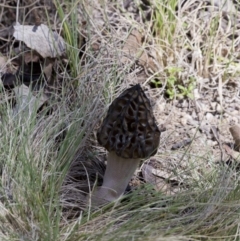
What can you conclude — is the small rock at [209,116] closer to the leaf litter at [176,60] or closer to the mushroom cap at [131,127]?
the leaf litter at [176,60]

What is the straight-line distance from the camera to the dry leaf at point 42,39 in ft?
12.4

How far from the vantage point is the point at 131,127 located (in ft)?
9.17

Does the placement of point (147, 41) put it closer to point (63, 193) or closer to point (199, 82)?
point (199, 82)

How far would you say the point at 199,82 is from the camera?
3.96m

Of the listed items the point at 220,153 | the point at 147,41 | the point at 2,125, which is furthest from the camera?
the point at 147,41

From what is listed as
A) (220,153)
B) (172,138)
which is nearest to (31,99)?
(172,138)

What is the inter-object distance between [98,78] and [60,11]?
537mm

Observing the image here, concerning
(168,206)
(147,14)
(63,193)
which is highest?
(147,14)

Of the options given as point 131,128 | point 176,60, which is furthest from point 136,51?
point 131,128

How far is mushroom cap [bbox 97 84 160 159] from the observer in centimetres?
278

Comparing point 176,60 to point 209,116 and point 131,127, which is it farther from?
point 131,127

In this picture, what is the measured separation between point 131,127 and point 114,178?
0.88ft

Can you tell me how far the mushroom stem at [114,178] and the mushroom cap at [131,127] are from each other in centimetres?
8

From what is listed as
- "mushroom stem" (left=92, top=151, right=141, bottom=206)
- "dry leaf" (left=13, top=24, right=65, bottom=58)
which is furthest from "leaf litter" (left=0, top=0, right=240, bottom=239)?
"mushroom stem" (left=92, top=151, right=141, bottom=206)
